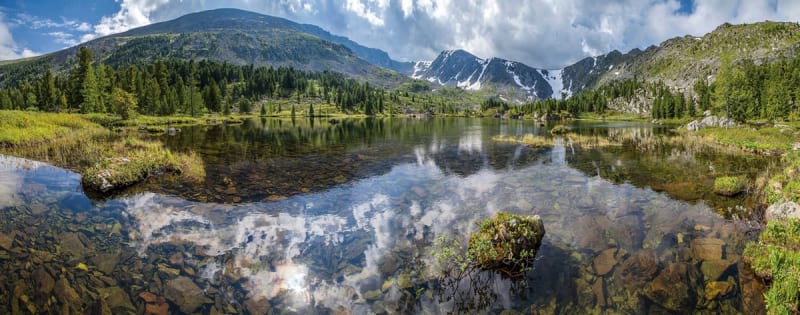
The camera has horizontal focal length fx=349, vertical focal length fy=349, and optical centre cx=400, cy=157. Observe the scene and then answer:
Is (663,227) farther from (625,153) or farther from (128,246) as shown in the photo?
(625,153)

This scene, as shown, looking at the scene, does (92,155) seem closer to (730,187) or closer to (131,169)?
(131,169)

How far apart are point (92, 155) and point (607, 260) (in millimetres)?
42840

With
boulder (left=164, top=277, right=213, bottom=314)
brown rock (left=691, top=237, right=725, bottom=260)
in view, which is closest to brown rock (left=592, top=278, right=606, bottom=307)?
brown rock (left=691, top=237, right=725, bottom=260)

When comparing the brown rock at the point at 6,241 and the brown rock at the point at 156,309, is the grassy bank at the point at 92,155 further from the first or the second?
the brown rock at the point at 156,309

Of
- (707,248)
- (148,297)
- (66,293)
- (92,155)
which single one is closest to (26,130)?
(92,155)

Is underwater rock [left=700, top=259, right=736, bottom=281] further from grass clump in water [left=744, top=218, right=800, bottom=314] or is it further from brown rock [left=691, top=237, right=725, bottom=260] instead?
grass clump in water [left=744, top=218, right=800, bottom=314]

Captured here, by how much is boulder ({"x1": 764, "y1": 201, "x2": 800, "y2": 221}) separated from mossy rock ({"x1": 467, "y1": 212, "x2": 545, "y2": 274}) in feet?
39.8

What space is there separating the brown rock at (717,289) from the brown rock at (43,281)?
2055 cm

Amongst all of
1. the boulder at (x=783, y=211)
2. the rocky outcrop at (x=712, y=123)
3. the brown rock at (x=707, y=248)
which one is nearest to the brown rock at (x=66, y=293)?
the brown rock at (x=707, y=248)

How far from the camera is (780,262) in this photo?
38.0ft

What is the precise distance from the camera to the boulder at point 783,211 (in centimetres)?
1636

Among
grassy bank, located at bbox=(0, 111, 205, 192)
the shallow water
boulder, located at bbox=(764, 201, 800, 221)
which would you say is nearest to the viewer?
the shallow water

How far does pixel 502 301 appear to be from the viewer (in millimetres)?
10891

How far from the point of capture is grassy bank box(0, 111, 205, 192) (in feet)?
78.6
